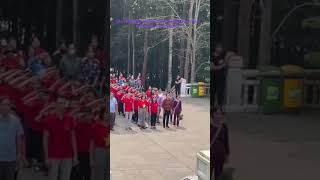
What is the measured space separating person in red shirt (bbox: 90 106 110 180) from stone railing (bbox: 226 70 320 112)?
1.11 m

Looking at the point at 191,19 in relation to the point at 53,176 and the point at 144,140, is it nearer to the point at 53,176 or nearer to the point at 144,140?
the point at 144,140

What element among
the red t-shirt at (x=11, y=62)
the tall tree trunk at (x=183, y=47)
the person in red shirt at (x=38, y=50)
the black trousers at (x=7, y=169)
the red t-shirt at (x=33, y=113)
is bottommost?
the black trousers at (x=7, y=169)

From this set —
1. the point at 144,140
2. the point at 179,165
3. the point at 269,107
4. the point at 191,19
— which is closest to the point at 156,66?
the point at 191,19

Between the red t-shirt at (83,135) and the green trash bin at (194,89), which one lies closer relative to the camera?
the red t-shirt at (83,135)

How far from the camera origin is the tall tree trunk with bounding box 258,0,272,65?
14.8ft

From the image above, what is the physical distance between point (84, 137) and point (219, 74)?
1.31 metres

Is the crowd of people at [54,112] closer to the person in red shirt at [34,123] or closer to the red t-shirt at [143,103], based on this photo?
the person in red shirt at [34,123]

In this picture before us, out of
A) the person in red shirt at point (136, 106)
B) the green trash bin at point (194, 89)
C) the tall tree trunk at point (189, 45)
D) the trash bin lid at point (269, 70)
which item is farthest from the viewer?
the green trash bin at point (194, 89)

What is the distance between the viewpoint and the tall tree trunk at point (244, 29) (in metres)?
4.48

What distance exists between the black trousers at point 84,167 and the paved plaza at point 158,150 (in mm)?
3893

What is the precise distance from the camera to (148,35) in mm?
28562

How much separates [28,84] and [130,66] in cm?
2595

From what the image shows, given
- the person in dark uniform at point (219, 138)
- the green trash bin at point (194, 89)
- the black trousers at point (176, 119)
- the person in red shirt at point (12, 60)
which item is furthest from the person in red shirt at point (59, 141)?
the green trash bin at point (194, 89)

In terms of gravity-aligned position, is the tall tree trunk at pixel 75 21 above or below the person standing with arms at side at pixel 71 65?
above
